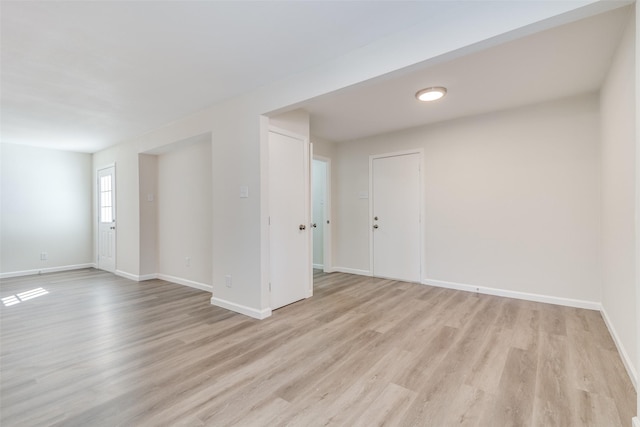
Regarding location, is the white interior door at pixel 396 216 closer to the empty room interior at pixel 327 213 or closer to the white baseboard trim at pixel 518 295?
the empty room interior at pixel 327 213

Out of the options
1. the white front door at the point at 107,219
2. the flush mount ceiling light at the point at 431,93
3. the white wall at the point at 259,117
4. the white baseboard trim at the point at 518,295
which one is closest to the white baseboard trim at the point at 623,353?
the white baseboard trim at the point at 518,295

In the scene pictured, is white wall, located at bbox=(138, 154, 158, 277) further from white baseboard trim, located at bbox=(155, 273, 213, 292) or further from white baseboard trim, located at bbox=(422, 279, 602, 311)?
white baseboard trim, located at bbox=(422, 279, 602, 311)

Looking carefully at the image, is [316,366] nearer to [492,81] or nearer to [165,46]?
[165,46]

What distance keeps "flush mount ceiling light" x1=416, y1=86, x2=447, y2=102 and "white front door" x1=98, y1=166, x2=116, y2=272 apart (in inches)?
215

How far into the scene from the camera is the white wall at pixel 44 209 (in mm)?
5156

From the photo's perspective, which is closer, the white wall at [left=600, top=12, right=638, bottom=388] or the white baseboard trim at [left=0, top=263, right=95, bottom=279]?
the white wall at [left=600, top=12, right=638, bottom=388]

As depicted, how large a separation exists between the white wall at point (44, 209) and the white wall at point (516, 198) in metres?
6.45

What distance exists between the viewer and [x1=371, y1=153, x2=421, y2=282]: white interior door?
4.48 meters

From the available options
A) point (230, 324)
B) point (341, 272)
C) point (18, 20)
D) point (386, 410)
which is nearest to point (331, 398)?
point (386, 410)

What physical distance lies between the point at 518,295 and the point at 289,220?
3.03m

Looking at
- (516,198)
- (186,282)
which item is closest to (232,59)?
(186,282)

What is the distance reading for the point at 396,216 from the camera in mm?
4684

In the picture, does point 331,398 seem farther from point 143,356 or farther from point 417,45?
point 417,45

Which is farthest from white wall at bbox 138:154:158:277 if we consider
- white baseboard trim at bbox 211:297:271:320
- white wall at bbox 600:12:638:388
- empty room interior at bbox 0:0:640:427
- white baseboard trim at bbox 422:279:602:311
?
white wall at bbox 600:12:638:388
